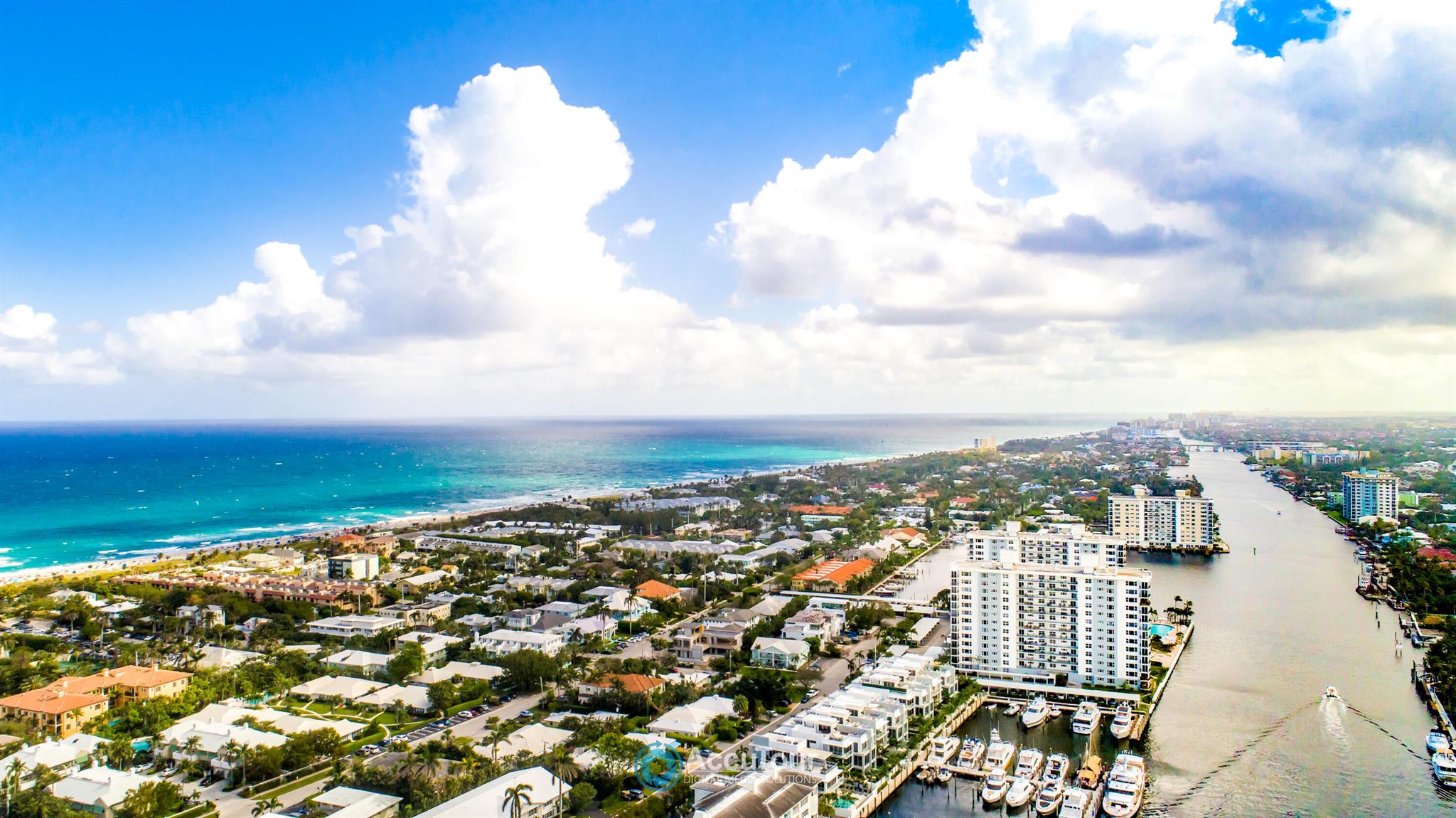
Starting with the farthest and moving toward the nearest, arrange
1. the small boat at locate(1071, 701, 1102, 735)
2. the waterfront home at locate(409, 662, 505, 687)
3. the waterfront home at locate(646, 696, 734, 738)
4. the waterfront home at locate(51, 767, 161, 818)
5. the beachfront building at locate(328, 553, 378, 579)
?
the beachfront building at locate(328, 553, 378, 579)
the waterfront home at locate(409, 662, 505, 687)
the small boat at locate(1071, 701, 1102, 735)
the waterfront home at locate(646, 696, 734, 738)
the waterfront home at locate(51, 767, 161, 818)

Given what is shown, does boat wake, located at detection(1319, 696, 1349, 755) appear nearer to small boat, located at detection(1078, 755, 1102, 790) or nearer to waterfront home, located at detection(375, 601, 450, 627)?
small boat, located at detection(1078, 755, 1102, 790)

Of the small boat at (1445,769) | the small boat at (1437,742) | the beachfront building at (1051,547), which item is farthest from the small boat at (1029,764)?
the beachfront building at (1051,547)

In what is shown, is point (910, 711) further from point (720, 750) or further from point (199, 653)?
point (199, 653)

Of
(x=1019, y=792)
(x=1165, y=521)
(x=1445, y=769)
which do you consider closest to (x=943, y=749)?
(x=1019, y=792)

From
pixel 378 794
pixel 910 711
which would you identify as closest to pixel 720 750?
pixel 910 711

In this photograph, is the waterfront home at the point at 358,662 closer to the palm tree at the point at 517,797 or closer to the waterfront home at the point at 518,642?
the waterfront home at the point at 518,642

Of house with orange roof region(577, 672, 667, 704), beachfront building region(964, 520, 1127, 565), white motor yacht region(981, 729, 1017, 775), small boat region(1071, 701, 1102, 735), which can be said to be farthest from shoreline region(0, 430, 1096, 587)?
small boat region(1071, 701, 1102, 735)

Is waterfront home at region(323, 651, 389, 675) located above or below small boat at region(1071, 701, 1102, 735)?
above
